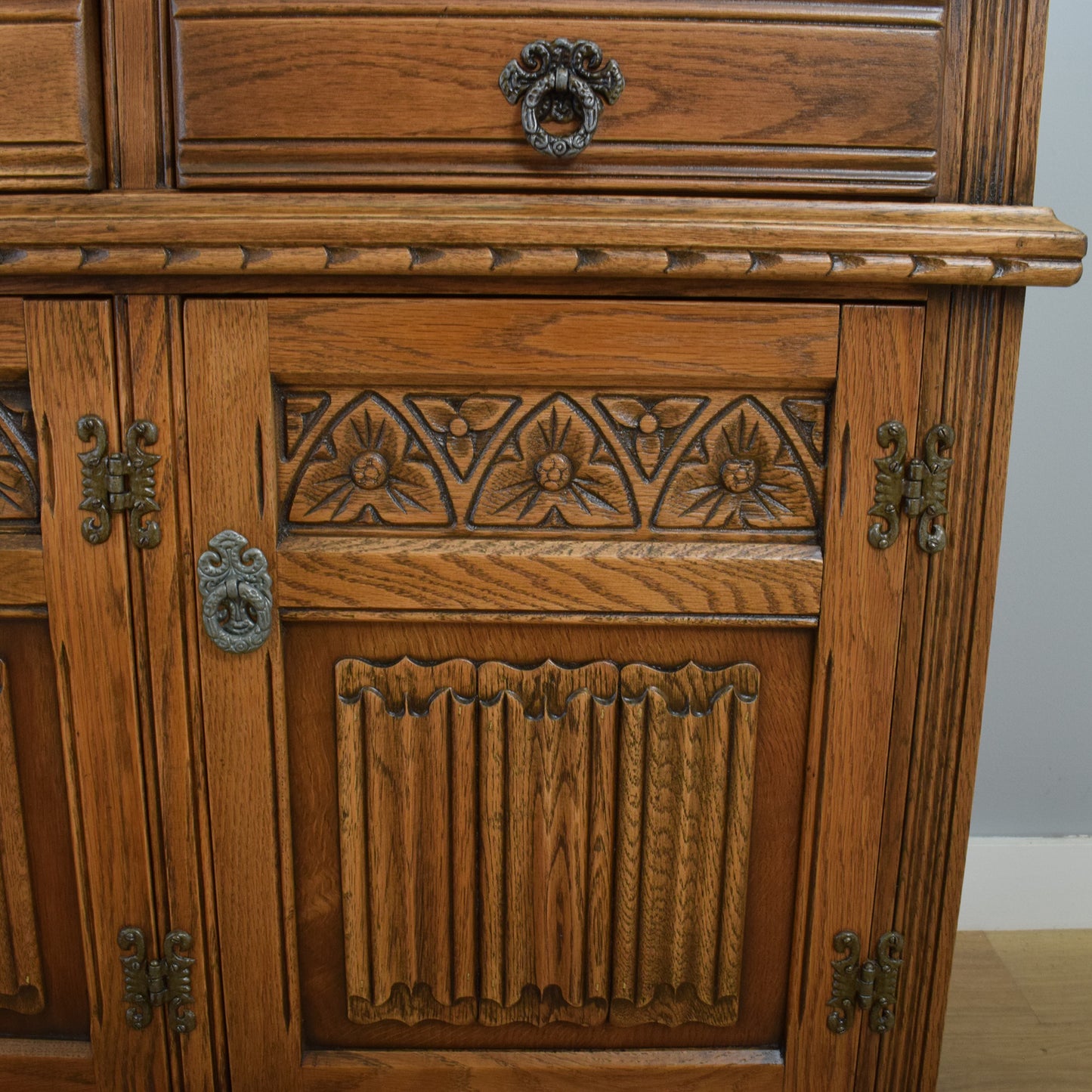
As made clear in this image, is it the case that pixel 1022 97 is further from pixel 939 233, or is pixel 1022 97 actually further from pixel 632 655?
pixel 632 655

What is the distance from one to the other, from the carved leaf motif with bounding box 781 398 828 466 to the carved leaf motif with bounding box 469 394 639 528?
14cm

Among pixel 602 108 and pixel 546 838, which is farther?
pixel 546 838

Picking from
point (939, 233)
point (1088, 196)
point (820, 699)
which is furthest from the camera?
point (1088, 196)

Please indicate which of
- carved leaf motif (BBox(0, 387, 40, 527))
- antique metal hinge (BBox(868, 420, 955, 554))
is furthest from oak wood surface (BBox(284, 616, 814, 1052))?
carved leaf motif (BBox(0, 387, 40, 527))

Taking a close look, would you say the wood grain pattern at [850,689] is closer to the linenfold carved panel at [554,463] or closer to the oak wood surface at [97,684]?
the linenfold carved panel at [554,463]

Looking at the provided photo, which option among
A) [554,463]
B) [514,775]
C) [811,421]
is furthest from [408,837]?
[811,421]

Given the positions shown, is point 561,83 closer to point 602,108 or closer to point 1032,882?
point 602,108

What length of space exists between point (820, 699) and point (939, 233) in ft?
1.18

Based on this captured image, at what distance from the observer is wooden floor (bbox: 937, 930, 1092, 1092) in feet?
3.61

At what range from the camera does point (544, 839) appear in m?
0.85

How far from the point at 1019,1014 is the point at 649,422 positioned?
2.95 ft

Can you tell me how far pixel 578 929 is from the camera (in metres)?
0.87

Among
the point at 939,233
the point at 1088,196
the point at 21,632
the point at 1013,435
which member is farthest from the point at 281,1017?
the point at 1088,196

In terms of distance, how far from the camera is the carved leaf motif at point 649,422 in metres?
0.78
